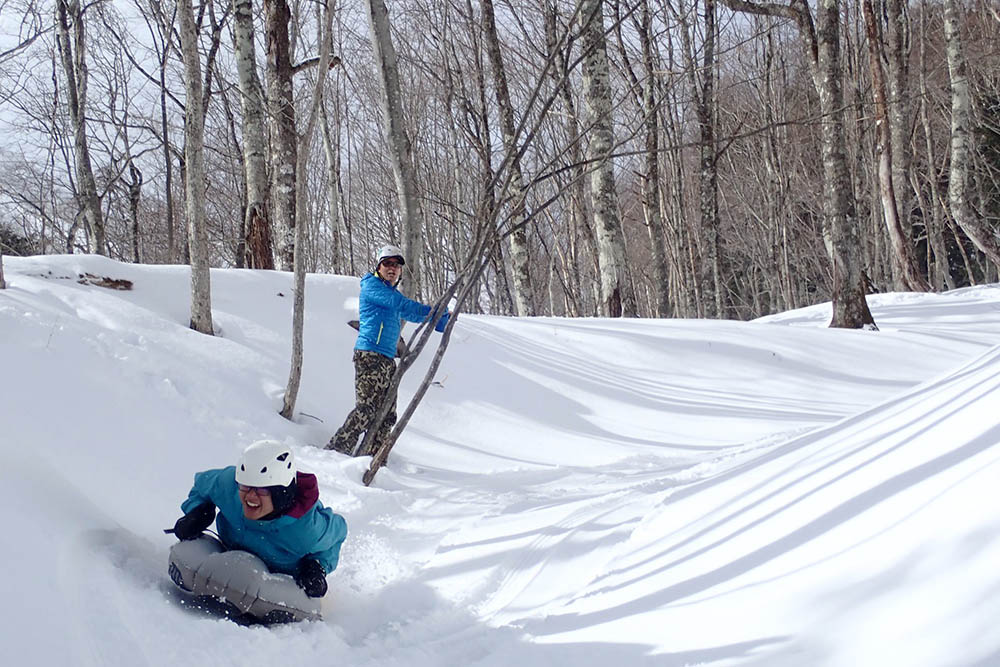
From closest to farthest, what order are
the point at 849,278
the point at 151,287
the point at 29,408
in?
the point at 29,408 → the point at 151,287 → the point at 849,278

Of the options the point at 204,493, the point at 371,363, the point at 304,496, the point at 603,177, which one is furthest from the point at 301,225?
the point at 603,177

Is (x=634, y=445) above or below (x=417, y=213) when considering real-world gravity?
below

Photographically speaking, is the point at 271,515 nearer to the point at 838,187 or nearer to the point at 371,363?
the point at 371,363

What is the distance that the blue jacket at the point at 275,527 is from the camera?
3.12m

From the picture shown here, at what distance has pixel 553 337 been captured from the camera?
341 inches

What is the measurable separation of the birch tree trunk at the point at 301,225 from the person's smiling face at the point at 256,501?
276cm

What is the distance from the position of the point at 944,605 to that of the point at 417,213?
201 inches

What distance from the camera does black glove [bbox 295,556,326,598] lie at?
3.01 metres

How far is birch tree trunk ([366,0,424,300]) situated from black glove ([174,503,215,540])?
310 centimetres

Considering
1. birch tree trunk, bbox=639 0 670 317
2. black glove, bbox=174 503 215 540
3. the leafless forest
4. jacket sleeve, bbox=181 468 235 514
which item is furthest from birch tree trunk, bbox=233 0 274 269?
black glove, bbox=174 503 215 540

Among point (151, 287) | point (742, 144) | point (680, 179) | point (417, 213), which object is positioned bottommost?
point (151, 287)

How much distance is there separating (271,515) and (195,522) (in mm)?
324

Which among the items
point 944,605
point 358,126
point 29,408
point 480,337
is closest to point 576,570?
point 944,605

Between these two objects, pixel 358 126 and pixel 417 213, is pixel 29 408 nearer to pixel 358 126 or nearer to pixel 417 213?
pixel 417 213
